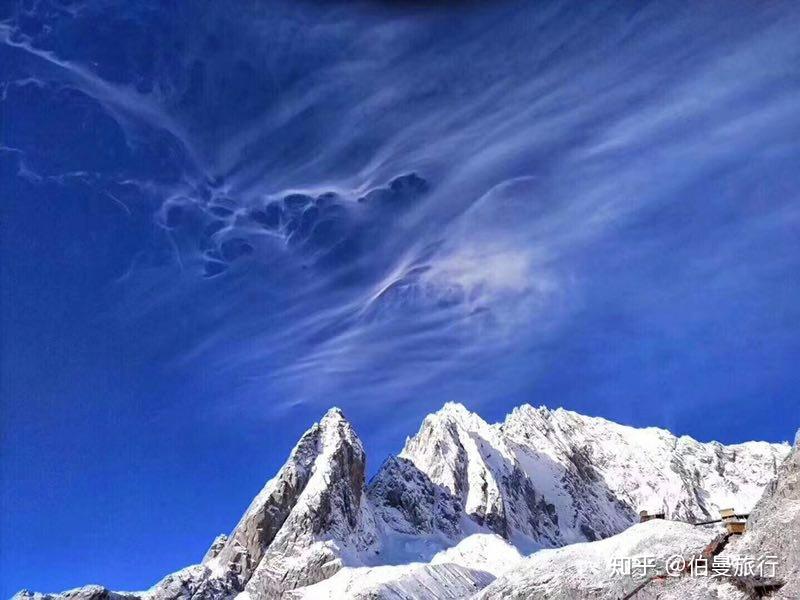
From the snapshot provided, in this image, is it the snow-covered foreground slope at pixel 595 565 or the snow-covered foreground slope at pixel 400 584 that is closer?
→ the snow-covered foreground slope at pixel 595 565

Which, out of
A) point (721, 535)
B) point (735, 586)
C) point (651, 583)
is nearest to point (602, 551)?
point (651, 583)

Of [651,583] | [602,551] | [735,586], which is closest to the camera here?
[735,586]

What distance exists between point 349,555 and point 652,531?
442 feet

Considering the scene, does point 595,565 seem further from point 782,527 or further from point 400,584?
point 400,584

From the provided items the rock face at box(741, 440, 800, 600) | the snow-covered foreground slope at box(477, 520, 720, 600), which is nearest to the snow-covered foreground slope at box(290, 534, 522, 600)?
the snow-covered foreground slope at box(477, 520, 720, 600)

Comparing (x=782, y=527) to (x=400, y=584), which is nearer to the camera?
(x=782, y=527)

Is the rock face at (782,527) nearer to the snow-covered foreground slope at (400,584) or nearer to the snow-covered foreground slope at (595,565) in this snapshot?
the snow-covered foreground slope at (595,565)

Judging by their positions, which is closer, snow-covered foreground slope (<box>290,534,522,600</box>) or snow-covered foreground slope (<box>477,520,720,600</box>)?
snow-covered foreground slope (<box>477,520,720,600</box>)

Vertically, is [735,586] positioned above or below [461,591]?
below

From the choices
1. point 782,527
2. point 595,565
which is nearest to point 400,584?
point 595,565

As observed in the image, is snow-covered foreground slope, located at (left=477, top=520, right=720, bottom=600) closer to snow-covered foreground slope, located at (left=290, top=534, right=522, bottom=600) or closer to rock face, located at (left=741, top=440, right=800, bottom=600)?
rock face, located at (left=741, top=440, right=800, bottom=600)

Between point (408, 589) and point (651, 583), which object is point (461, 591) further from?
point (651, 583)

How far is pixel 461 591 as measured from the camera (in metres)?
171

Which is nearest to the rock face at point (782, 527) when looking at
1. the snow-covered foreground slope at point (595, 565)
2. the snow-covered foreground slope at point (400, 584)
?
the snow-covered foreground slope at point (595, 565)
